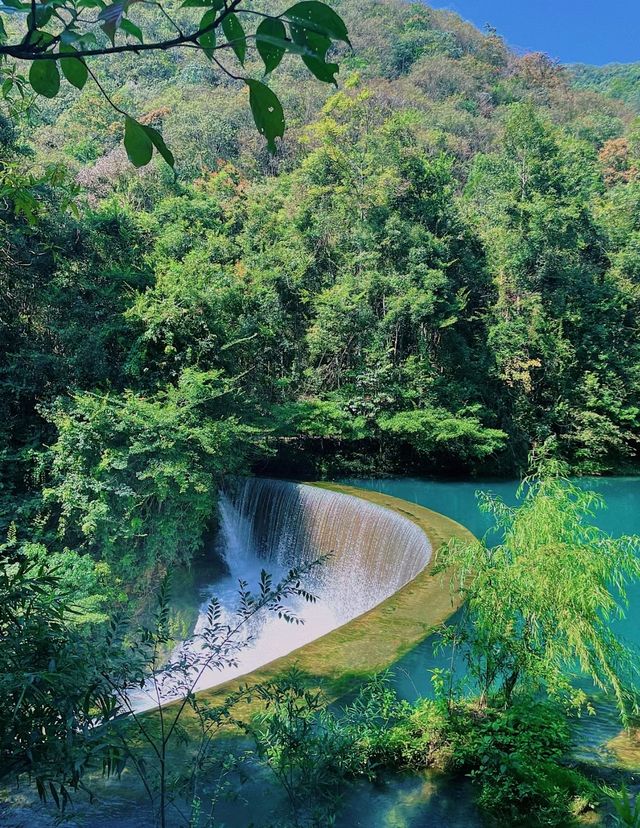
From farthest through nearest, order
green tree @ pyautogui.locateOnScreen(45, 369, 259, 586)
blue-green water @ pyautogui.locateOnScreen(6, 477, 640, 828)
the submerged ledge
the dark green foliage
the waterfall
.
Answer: the waterfall
green tree @ pyautogui.locateOnScreen(45, 369, 259, 586)
the submerged ledge
the dark green foliage
blue-green water @ pyautogui.locateOnScreen(6, 477, 640, 828)

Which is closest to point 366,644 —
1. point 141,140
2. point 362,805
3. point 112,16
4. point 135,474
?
point 362,805

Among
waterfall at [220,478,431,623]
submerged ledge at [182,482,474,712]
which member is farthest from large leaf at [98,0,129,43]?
waterfall at [220,478,431,623]

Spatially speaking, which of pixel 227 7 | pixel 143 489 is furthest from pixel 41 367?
pixel 227 7

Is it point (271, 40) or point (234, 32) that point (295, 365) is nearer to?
point (234, 32)

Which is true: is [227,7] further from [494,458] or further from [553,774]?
[494,458]

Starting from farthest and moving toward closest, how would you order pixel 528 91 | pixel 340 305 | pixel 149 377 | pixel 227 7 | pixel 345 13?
pixel 345 13, pixel 528 91, pixel 340 305, pixel 149 377, pixel 227 7

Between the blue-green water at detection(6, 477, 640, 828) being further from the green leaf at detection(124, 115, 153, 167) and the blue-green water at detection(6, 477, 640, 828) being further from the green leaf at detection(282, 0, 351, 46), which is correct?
the green leaf at detection(282, 0, 351, 46)
